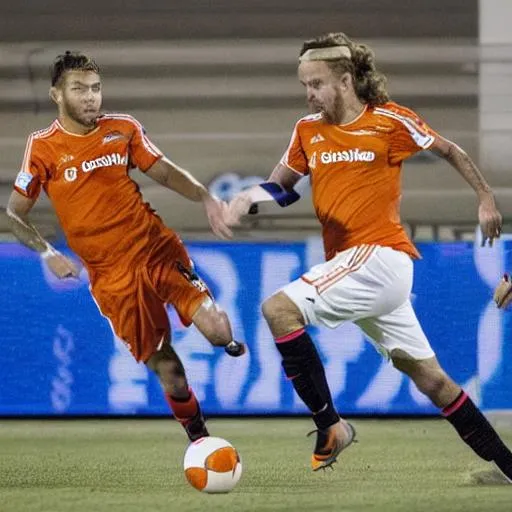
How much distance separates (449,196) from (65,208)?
3.86 metres

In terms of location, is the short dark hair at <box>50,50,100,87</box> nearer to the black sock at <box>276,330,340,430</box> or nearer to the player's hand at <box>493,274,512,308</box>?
the black sock at <box>276,330,340,430</box>

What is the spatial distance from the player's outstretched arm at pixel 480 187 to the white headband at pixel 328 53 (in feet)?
1.54

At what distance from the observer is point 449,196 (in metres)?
9.75

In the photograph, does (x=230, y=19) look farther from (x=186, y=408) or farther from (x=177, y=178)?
(x=186, y=408)

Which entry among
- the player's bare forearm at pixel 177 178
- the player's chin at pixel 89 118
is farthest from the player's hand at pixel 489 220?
the player's chin at pixel 89 118

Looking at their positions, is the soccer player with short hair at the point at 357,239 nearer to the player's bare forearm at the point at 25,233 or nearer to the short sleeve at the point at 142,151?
the short sleeve at the point at 142,151

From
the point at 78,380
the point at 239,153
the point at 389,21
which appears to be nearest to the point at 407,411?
the point at 78,380

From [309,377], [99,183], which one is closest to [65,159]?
[99,183]

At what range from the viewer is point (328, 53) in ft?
19.3

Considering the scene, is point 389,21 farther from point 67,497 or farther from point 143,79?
point 67,497

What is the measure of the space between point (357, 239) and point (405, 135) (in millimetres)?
419

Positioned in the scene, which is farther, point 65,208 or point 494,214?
point 65,208

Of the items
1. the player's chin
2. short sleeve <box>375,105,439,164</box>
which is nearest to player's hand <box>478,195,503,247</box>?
short sleeve <box>375,105,439,164</box>

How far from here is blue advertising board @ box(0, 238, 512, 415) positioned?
8336mm
